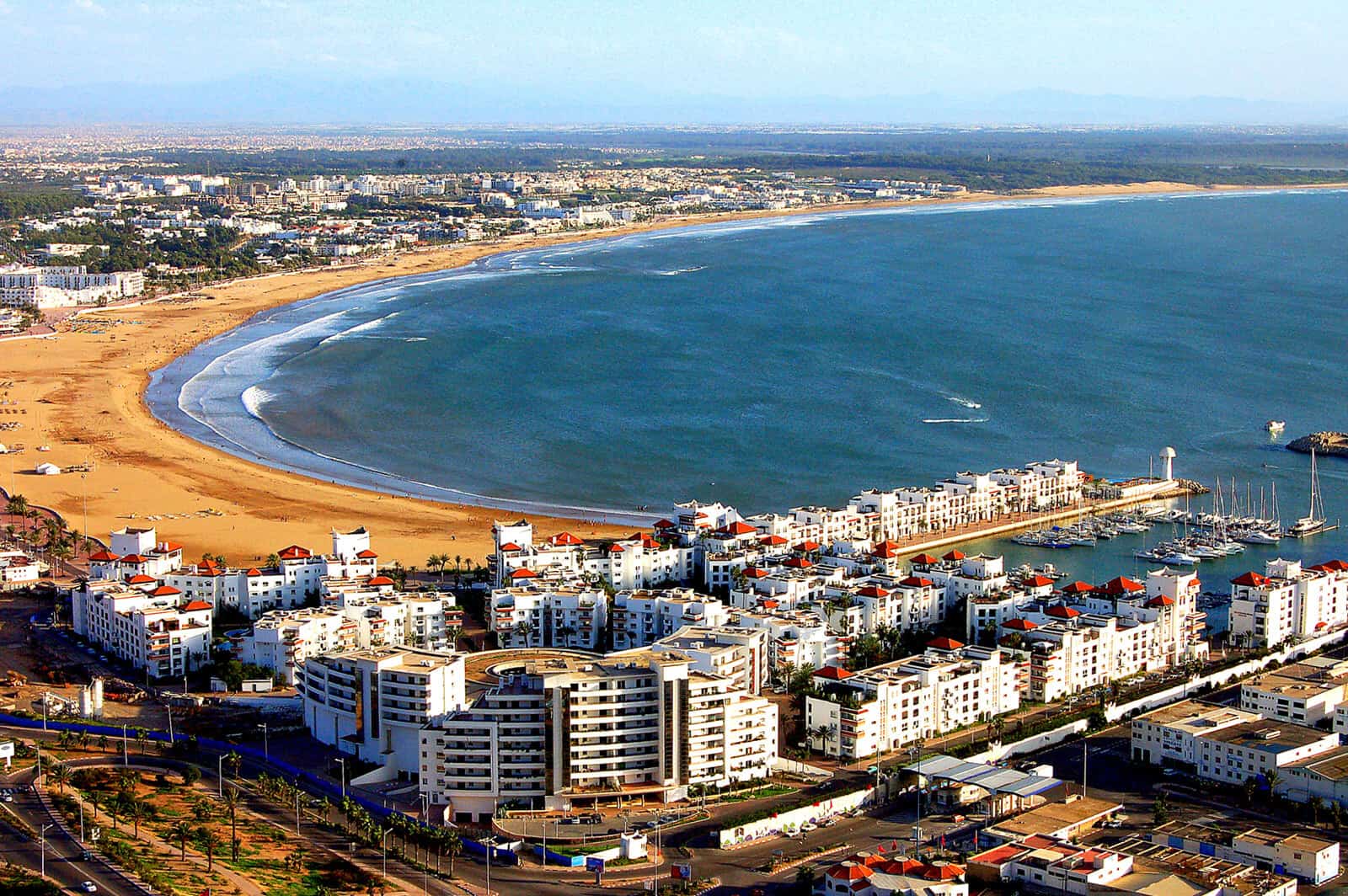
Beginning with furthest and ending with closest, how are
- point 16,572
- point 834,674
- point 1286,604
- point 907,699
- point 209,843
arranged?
point 16,572 → point 1286,604 → point 834,674 → point 907,699 → point 209,843

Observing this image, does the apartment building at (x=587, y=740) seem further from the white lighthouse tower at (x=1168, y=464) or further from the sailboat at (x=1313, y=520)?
the white lighthouse tower at (x=1168, y=464)

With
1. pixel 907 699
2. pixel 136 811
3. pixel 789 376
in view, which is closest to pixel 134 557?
pixel 136 811

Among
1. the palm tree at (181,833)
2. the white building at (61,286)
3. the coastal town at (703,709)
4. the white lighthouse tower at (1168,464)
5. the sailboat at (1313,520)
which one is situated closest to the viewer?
the palm tree at (181,833)

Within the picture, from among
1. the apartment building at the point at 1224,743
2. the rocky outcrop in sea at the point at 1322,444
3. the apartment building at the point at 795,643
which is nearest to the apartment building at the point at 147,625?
the apartment building at the point at 795,643

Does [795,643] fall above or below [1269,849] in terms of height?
above

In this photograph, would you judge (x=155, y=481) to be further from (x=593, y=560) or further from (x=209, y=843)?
(x=209, y=843)

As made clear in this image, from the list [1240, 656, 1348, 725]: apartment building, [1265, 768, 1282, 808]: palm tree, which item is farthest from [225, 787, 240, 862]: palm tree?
[1240, 656, 1348, 725]: apartment building
